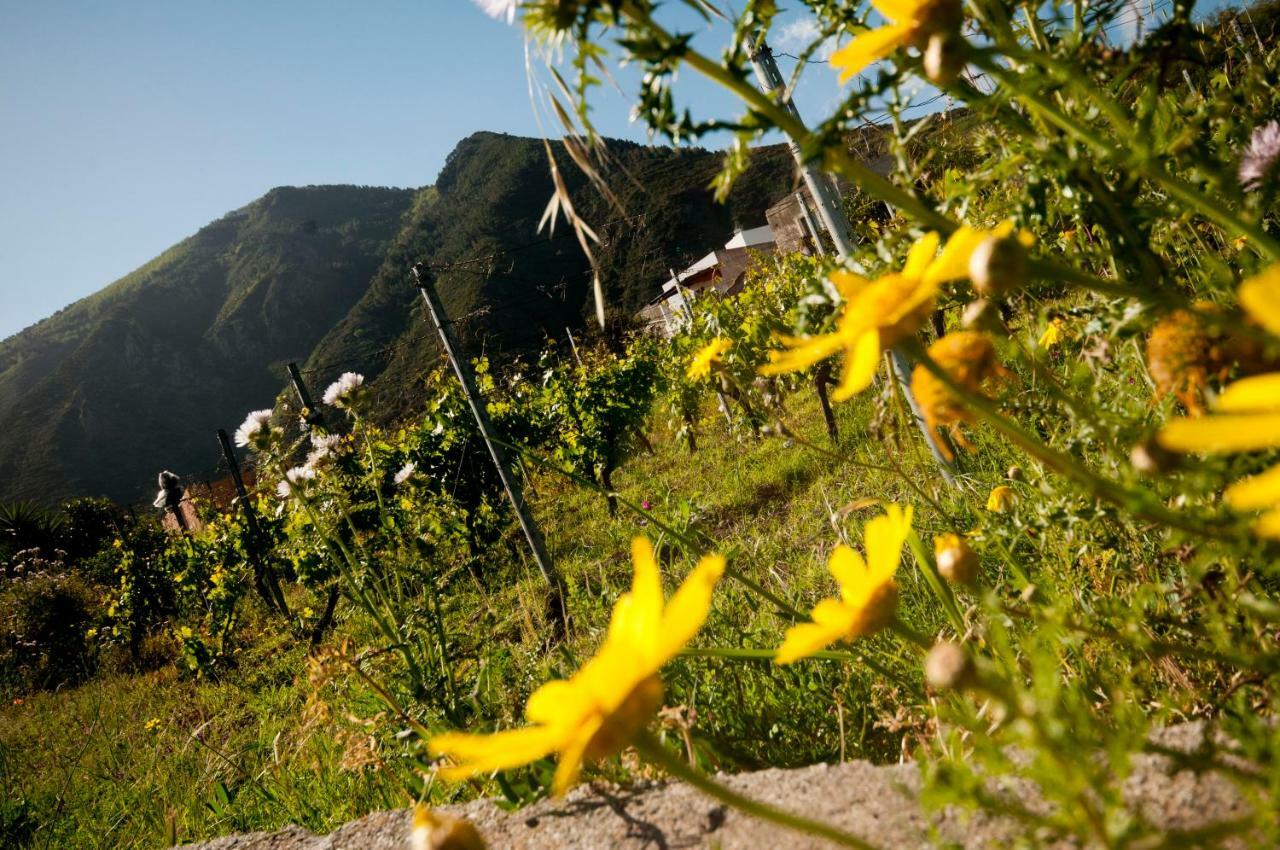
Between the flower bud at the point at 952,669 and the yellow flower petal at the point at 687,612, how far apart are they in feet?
0.51

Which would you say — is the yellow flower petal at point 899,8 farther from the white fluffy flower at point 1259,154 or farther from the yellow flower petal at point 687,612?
the white fluffy flower at point 1259,154

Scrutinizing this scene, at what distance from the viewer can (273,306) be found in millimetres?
89688

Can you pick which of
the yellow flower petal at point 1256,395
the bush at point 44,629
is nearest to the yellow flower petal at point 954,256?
the yellow flower petal at point 1256,395

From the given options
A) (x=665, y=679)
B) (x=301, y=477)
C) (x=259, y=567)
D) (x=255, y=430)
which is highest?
(x=255, y=430)

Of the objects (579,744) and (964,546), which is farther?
(964,546)

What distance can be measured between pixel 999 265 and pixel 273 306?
101881 millimetres

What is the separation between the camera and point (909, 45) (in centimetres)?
62

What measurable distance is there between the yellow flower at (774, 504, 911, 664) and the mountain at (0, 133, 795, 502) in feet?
85.6

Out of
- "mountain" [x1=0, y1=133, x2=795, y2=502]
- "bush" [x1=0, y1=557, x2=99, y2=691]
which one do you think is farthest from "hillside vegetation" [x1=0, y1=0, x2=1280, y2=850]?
"mountain" [x1=0, y1=133, x2=795, y2=502]

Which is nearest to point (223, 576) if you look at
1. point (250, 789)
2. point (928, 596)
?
point (250, 789)

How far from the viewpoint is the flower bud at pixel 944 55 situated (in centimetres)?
57

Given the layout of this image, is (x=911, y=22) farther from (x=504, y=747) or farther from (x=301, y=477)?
(x=301, y=477)

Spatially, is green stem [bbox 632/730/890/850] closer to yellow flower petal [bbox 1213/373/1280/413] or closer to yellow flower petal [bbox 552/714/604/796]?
yellow flower petal [bbox 552/714/604/796]

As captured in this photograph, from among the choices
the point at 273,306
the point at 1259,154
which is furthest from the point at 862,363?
the point at 273,306
